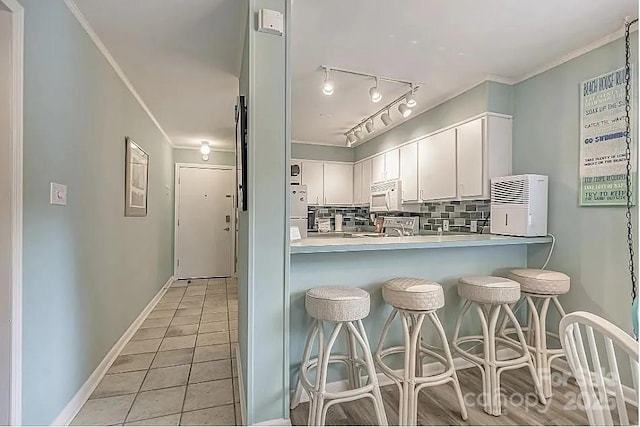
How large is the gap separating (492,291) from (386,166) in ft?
8.79

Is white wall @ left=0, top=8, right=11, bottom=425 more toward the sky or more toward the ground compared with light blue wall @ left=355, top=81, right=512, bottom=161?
more toward the ground

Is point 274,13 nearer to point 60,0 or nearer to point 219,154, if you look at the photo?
point 60,0

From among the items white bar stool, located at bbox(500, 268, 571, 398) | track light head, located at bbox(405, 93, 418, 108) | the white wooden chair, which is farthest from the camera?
track light head, located at bbox(405, 93, 418, 108)

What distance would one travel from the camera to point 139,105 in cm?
332

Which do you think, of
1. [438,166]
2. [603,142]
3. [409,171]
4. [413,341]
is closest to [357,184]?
[409,171]

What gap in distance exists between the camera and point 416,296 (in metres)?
1.77

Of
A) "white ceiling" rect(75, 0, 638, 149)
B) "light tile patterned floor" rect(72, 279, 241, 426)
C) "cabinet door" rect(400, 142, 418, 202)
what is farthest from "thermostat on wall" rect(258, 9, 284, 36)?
"cabinet door" rect(400, 142, 418, 202)

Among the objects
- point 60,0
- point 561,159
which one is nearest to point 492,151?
point 561,159

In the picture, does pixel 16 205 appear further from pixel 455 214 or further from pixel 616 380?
pixel 455 214

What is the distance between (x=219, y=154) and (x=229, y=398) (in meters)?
4.56

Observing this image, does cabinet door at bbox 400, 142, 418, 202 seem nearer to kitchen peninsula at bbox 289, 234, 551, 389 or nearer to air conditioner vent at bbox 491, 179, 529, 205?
air conditioner vent at bbox 491, 179, 529, 205

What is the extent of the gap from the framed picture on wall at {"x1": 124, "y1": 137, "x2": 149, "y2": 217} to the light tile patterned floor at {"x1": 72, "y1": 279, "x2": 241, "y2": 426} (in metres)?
1.19

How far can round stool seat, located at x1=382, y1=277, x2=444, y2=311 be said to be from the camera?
1.77m

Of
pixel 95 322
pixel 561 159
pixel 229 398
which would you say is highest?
pixel 561 159
